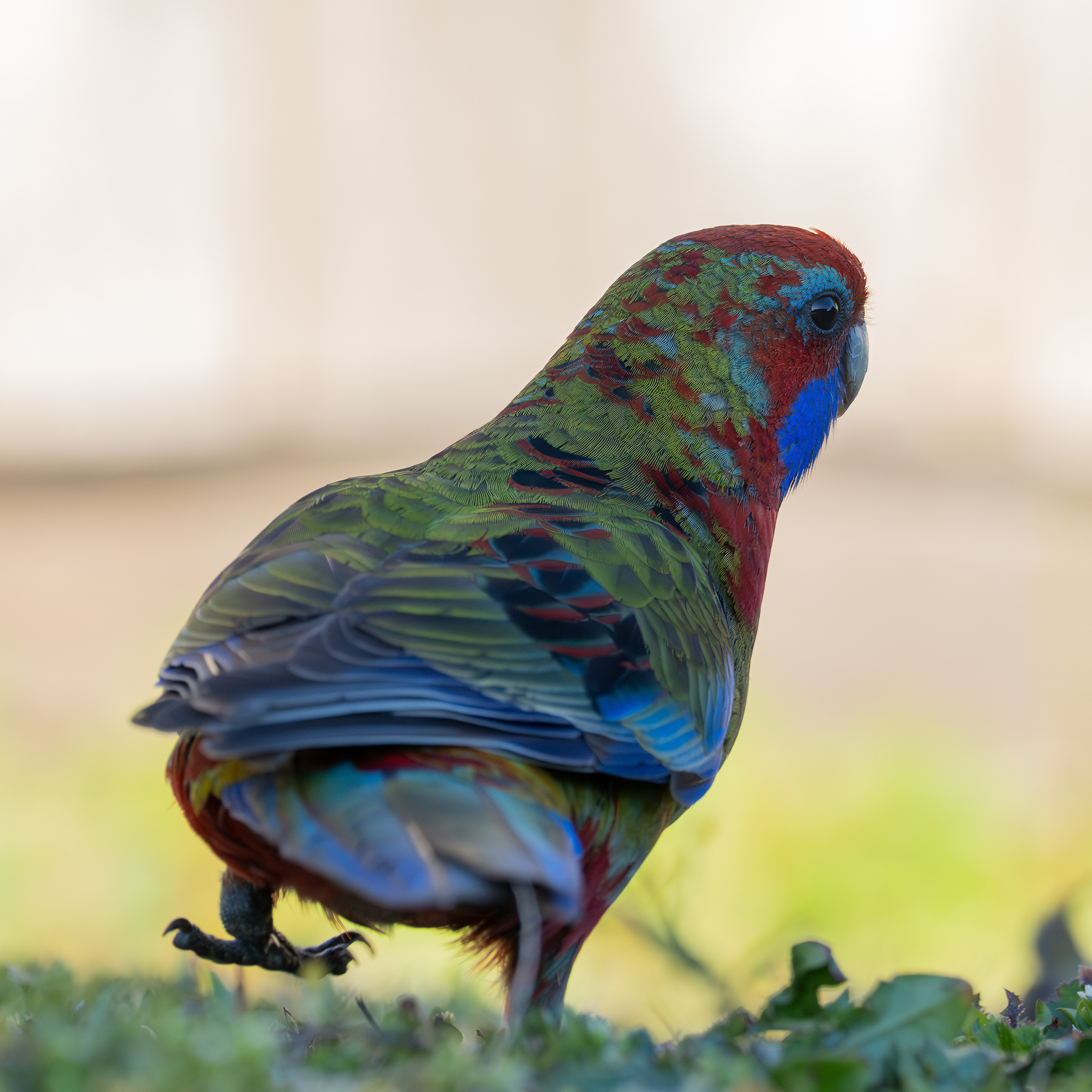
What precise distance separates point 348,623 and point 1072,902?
1.75 meters

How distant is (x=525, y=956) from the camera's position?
5.53 ft

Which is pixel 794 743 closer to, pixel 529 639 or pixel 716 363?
pixel 716 363

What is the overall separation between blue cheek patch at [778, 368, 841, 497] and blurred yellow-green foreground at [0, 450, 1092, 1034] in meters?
0.91

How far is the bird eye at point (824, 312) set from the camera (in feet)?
8.30

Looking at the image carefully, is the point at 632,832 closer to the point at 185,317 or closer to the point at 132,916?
the point at 132,916

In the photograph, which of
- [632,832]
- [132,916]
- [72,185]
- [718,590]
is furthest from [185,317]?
[632,832]

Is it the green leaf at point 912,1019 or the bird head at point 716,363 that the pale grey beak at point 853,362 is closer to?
the bird head at point 716,363

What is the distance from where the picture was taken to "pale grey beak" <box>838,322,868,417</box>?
2662mm

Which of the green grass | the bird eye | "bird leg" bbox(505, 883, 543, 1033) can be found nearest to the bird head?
the bird eye

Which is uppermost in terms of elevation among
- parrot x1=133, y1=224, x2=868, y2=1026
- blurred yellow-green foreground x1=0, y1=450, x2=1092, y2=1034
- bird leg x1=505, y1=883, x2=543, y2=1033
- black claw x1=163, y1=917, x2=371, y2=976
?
parrot x1=133, y1=224, x2=868, y2=1026

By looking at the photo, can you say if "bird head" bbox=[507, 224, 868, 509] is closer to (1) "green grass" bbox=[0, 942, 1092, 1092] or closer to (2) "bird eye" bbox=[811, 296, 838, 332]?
(2) "bird eye" bbox=[811, 296, 838, 332]

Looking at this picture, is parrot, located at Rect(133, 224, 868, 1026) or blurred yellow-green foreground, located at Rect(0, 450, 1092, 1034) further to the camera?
blurred yellow-green foreground, located at Rect(0, 450, 1092, 1034)

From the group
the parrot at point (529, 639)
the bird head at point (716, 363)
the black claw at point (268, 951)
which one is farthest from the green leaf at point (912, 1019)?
the bird head at point (716, 363)

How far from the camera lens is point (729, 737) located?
2.22m
